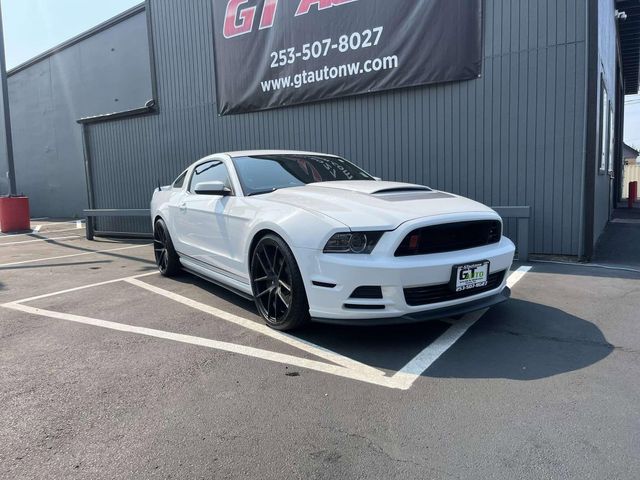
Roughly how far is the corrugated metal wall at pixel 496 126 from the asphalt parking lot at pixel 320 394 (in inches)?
95.8

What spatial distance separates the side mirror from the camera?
181 inches

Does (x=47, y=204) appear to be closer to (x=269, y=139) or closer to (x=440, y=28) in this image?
(x=269, y=139)

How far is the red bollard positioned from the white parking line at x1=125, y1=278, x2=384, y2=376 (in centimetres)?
1050

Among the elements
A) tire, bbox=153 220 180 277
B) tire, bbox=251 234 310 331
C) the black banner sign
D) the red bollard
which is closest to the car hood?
tire, bbox=251 234 310 331

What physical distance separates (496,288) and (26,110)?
21.3 meters

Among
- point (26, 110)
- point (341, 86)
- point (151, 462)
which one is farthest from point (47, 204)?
point (151, 462)

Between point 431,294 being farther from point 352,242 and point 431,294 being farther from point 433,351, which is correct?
point 352,242

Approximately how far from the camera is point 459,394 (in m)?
2.90

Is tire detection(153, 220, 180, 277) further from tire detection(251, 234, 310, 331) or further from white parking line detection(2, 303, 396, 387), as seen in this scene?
tire detection(251, 234, 310, 331)

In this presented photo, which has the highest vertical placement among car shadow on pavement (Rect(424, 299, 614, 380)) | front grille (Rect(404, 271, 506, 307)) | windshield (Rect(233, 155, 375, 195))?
windshield (Rect(233, 155, 375, 195))

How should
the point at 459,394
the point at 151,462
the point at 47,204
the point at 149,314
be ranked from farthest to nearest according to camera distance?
the point at 47,204, the point at 149,314, the point at 459,394, the point at 151,462

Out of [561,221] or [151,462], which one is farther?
[561,221]

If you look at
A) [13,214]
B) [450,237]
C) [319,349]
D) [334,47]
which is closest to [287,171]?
[450,237]

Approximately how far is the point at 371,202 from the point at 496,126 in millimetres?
4300
